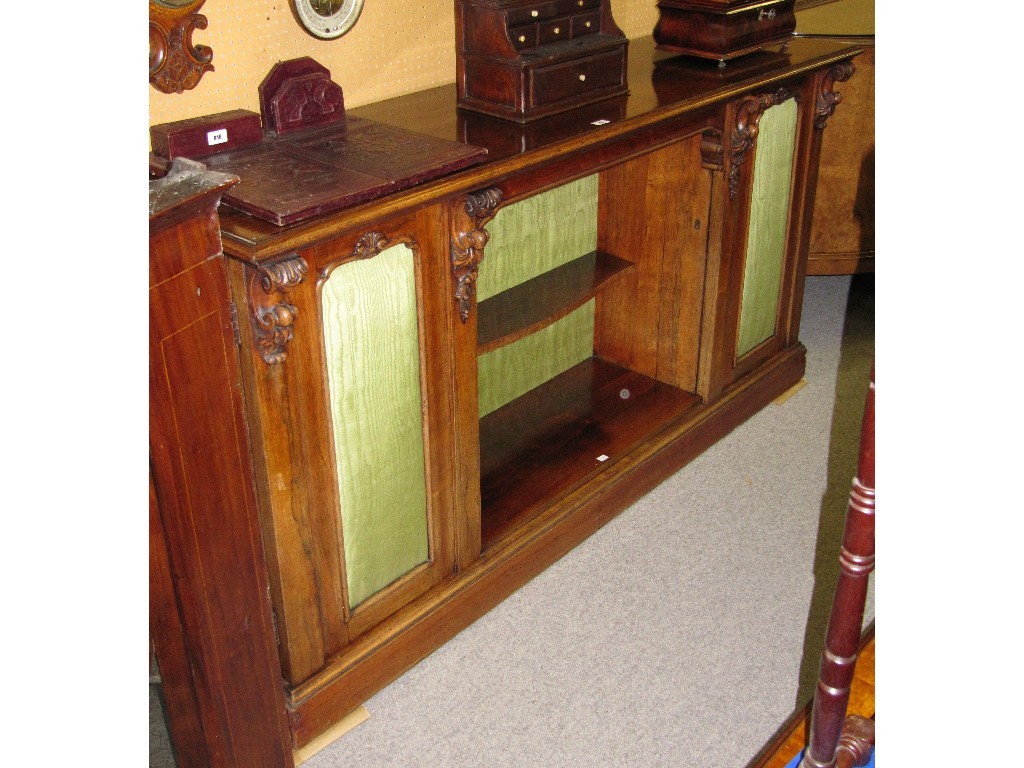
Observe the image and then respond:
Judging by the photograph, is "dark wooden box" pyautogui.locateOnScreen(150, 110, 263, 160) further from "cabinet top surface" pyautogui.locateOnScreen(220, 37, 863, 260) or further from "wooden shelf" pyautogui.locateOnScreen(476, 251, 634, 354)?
"wooden shelf" pyautogui.locateOnScreen(476, 251, 634, 354)

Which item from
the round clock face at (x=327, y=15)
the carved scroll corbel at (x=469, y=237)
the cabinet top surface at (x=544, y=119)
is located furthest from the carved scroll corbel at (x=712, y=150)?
the round clock face at (x=327, y=15)

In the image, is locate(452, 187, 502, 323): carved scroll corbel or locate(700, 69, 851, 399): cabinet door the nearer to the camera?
locate(452, 187, 502, 323): carved scroll corbel

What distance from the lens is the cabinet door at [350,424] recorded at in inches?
84.8

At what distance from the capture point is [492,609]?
9.79 feet

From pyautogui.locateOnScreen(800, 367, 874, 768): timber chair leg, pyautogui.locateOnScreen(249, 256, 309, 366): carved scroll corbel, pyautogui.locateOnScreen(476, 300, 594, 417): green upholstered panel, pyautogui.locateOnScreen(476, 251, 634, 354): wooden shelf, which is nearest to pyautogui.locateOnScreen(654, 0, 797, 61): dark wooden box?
pyautogui.locateOnScreen(476, 251, 634, 354): wooden shelf

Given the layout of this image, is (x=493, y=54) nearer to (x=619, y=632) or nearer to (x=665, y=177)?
(x=665, y=177)

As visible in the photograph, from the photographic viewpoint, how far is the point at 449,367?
2.54 meters

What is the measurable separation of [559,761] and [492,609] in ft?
1.86

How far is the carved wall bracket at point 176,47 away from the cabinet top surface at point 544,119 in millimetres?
430

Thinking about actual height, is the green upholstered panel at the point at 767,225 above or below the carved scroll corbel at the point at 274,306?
below

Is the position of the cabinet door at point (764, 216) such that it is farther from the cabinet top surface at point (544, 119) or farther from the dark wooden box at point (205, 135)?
the dark wooden box at point (205, 135)

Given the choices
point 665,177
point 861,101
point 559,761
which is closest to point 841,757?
point 559,761

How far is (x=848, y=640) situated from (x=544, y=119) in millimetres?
1620

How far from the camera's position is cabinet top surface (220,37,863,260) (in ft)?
6.64
